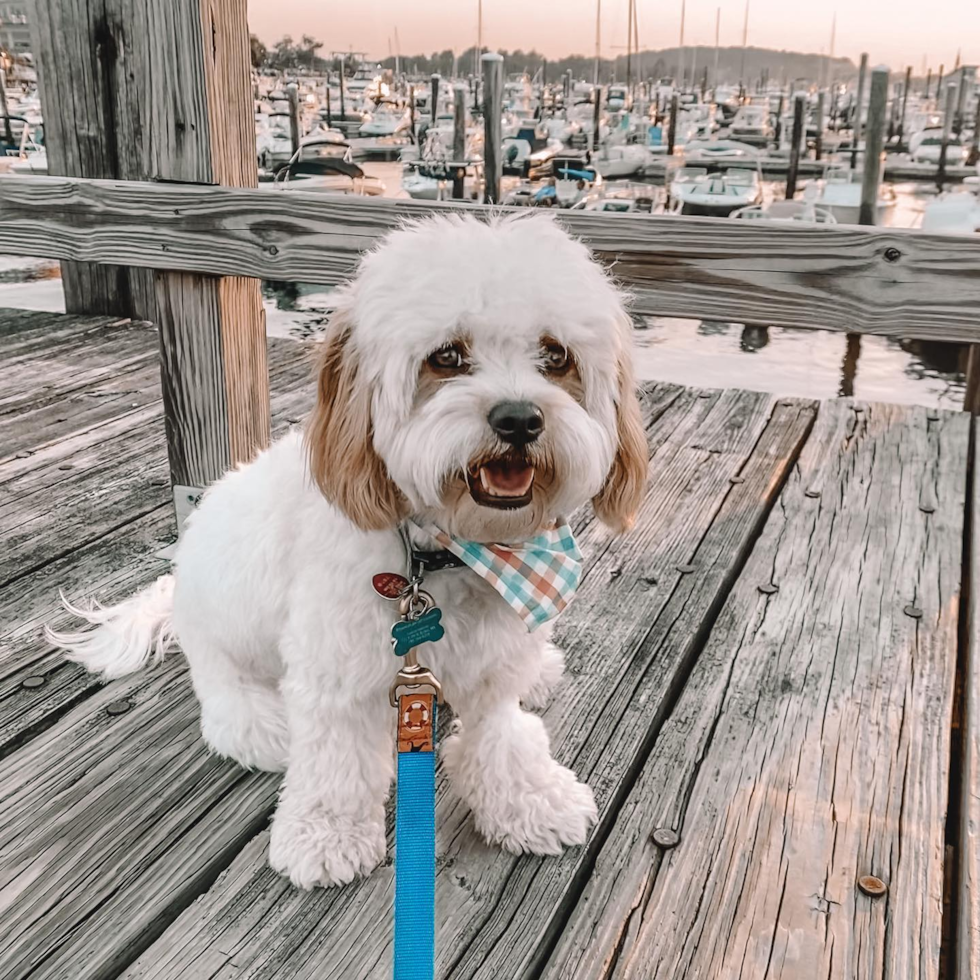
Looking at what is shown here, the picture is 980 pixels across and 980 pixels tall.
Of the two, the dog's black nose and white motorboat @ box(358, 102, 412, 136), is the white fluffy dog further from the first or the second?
white motorboat @ box(358, 102, 412, 136)

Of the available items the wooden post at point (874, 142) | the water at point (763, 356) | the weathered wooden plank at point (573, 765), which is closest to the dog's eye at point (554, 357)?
the weathered wooden plank at point (573, 765)

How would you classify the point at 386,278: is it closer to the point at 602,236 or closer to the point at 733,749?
the point at 602,236

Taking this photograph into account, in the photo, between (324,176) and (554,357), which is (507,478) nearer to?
(554,357)

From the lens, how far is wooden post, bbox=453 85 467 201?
79.9 feet

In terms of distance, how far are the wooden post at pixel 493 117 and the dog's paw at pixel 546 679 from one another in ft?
51.3

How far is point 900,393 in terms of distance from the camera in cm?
1241

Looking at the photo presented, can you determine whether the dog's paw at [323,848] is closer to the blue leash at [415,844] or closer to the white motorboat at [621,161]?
the blue leash at [415,844]

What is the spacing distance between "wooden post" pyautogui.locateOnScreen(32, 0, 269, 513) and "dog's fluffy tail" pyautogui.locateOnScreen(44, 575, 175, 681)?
0.40 meters

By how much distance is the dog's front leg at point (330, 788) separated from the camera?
187 centimetres

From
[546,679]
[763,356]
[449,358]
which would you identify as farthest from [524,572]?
[763,356]

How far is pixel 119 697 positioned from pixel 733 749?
1.56 metres

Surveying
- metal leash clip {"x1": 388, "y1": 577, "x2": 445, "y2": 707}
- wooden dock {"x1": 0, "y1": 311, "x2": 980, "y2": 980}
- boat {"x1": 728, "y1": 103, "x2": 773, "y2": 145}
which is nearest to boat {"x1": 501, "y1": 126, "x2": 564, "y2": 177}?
boat {"x1": 728, "y1": 103, "x2": 773, "y2": 145}

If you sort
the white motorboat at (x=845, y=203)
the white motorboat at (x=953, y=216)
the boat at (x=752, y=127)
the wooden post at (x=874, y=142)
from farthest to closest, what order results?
1. the boat at (x=752, y=127)
2. the white motorboat at (x=845, y=203)
3. the white motorboat at (x=953, y=216)
4. the wooden post at (x=874, y=142)

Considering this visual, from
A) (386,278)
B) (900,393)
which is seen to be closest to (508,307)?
(386,278)
